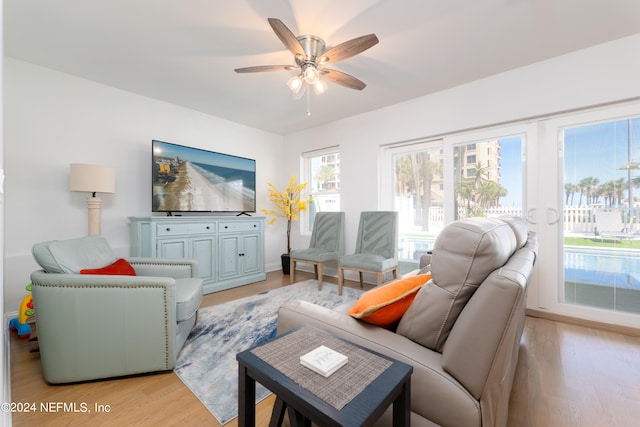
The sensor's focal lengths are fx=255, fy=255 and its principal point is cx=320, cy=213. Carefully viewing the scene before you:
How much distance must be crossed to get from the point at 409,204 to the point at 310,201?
1.76 metres

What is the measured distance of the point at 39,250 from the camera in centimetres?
157

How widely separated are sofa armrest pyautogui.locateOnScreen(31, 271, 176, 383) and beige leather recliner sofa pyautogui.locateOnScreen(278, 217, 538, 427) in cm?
123

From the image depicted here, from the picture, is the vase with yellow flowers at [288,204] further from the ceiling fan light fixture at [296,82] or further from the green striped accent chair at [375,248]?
the ceiling fan light fixture at [296,82]

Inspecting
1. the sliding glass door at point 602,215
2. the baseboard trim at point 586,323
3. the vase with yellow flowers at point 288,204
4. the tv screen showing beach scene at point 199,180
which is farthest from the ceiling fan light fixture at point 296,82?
the baseboard trim at point 586,323

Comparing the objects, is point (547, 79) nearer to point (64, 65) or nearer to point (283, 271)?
point (283, 271)

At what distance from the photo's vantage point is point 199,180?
3412 millimetres

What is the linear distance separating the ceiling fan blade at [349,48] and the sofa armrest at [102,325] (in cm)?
196

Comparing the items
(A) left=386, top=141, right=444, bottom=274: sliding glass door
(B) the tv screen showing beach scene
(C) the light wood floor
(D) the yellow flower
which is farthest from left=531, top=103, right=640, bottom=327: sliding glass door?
(B) the tv screen showing beach scene

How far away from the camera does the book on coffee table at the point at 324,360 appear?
748mm

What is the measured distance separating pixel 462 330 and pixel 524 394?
3.96 ft

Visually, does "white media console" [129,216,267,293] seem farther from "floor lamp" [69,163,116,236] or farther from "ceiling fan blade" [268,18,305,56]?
"ceiling fan blade" [268,18,305,56]

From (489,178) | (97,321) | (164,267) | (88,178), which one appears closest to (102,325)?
(97,321)

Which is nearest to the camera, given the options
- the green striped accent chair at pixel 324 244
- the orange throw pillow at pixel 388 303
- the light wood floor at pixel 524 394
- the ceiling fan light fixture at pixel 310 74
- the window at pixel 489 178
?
the orange throw pillow at pixel 388 303

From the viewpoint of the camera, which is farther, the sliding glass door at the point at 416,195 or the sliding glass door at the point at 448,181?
the sliding glass door at the point at 416,195
